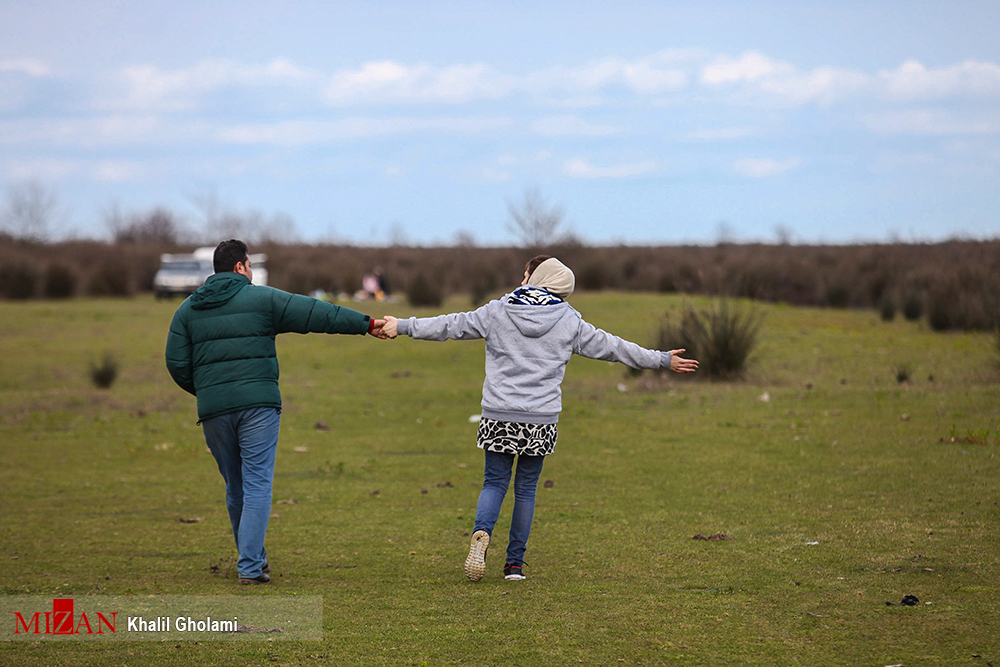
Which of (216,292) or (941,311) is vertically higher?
(216,292)

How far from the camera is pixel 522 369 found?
231 inches

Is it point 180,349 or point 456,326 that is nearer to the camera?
point 180,349

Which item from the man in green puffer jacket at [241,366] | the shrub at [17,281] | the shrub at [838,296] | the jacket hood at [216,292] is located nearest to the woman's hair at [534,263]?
the man in green puffer jacket at [241,366]

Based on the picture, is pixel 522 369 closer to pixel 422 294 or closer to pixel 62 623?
pixel 62 623

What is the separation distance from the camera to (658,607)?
5.30m

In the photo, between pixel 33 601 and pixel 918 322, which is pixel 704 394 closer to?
pixel 33 601

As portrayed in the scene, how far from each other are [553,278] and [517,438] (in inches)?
37.2

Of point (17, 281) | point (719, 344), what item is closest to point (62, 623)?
point (719, 344)

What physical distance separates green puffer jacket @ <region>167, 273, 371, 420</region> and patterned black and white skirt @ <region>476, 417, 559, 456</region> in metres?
1.20

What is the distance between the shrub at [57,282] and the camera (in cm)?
4128

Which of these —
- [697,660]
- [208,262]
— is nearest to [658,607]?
[697,660]

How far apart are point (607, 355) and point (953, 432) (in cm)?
639

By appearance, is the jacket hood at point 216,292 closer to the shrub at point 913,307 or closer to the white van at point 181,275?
the shrub at point 913,307

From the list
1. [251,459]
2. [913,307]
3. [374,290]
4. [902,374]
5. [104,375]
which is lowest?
[104,375]
